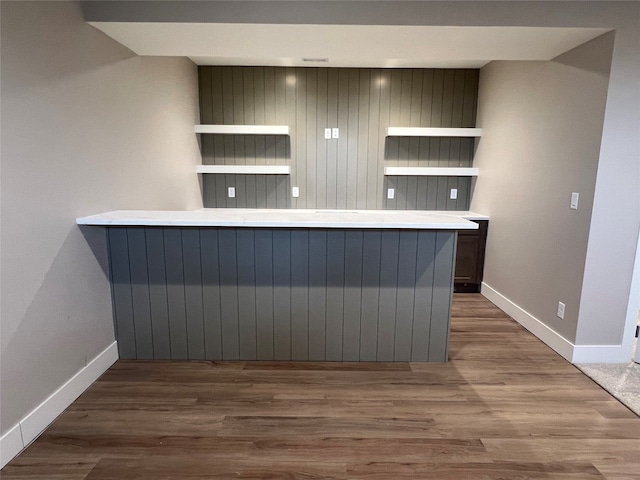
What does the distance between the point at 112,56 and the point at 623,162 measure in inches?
134

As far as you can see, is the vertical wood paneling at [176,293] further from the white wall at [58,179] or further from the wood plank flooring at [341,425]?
the white wall at [58,179]

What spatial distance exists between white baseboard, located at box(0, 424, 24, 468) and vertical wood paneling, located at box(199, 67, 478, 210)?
9.93ft

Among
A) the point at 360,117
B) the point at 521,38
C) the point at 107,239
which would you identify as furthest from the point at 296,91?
the point at 107,239

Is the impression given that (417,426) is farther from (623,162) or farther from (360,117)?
(360,117)

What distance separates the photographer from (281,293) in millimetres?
2479

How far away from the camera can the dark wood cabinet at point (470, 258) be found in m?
3.94

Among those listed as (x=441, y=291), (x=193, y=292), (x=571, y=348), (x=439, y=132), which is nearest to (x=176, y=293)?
(x=193, y=292)

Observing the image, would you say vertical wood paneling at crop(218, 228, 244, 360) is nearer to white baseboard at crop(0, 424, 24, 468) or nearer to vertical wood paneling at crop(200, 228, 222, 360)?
vertical wood paneling at crop(200, 228, 222, 360)

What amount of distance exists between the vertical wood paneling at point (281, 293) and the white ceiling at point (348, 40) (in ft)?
4.08

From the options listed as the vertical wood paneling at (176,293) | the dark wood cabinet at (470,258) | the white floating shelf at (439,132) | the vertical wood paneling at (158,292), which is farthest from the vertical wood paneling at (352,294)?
the white floating shelf at (439,132)

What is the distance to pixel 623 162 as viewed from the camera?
232 centimetres

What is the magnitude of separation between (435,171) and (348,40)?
2181 millimetres

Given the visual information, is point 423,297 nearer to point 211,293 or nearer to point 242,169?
point 211,293

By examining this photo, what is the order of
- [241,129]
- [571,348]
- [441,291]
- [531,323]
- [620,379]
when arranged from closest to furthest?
1. [620,379]
2. [441,291]
3. [571,348]
4. [531,323]
5. [241,129]
